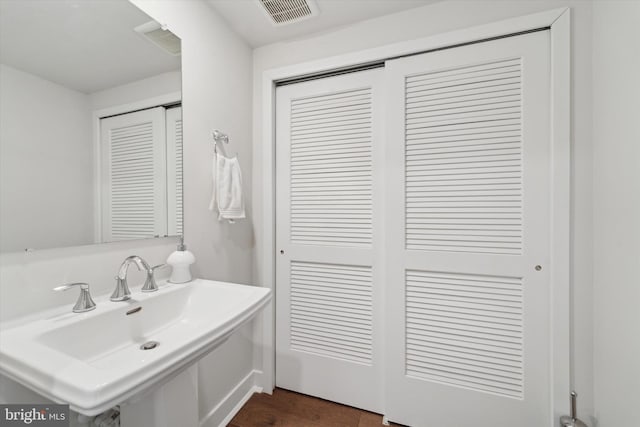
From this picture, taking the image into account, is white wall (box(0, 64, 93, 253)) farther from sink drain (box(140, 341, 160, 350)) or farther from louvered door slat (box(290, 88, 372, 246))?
louvered door slat (box(290, 88, 372, 246))

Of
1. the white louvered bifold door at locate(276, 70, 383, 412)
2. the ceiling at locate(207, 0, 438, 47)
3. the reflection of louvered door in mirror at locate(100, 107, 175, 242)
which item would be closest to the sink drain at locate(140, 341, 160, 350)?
the reflection of louvered door in mirror at locate(100, 107, 175, 242)

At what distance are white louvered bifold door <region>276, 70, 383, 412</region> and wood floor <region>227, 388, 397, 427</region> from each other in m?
0.05

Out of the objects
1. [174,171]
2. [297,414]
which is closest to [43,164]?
[174,171]

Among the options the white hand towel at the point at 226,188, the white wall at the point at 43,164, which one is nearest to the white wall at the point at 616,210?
the white hand towel at the point at 226,188

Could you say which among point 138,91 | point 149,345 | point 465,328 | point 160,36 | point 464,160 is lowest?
point 465,328

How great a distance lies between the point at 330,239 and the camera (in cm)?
154

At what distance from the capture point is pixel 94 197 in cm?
91

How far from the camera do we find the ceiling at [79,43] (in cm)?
76

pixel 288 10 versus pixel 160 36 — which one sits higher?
pixel 288 10

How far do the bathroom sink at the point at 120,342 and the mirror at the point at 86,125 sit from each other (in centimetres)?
26

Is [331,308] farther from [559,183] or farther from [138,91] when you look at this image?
[138,91]

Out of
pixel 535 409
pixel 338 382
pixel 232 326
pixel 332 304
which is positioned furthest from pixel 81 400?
pixel 535 409

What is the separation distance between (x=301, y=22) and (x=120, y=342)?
5.69 ft

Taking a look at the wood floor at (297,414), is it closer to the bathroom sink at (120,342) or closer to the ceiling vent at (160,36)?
the bathroom sink at (120,342)
